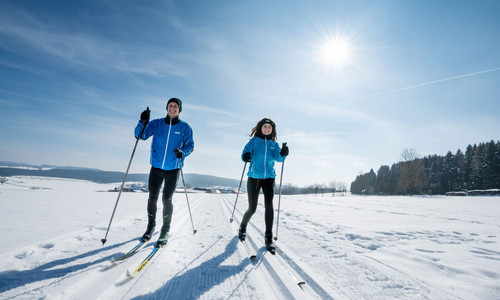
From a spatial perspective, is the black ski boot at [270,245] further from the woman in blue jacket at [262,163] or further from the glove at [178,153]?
the glove at [178,153]

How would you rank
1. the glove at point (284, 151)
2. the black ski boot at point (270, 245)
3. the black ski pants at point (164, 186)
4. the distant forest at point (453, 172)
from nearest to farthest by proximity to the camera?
1. the black ski boot at point (270, 245)
2. the black ski pants at point (164, 186)
3. the glove at point (284, 151)
4. the distant forest at point (453, 172)

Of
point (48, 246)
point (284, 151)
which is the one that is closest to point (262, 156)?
point (284, 151)

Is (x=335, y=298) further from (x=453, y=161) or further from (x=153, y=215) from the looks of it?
(x=453, y=161)

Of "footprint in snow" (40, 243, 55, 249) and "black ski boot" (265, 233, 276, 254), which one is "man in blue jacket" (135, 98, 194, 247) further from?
"black ski boot" (265, 233, 276, 254)

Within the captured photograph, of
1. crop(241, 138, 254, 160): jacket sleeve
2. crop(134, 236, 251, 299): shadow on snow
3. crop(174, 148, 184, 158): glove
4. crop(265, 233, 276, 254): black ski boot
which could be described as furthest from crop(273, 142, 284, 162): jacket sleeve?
crop(134, 236, 251, 299): shadow on snow

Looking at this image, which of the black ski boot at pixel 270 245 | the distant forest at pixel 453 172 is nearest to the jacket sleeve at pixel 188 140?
the black ski boot at pixel 270 245

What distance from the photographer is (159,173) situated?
3594 millimetres

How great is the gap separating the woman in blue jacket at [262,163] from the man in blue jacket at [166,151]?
1206mm

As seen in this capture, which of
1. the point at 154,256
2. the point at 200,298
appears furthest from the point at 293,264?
the point at 154,256

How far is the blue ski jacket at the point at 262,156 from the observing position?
384 cm

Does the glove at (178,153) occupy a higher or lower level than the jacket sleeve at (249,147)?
lower

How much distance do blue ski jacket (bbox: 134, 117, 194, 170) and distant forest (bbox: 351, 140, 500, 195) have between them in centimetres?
4938

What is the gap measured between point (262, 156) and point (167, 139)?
1775 mm

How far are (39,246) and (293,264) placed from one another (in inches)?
131
